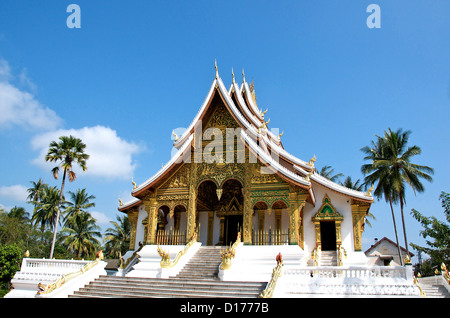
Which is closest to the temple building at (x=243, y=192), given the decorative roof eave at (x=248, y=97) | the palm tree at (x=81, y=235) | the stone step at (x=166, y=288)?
the stone step at (x=166, y=288)

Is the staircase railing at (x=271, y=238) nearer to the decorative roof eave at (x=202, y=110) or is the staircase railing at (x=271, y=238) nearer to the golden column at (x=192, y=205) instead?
the golden column at (x=192, y=205)

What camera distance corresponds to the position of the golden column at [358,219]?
46.7 feet

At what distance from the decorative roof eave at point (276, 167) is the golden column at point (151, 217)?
15.3 feet

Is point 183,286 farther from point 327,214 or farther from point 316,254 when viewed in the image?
point 327,214

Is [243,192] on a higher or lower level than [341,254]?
higher

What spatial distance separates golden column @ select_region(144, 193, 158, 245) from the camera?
14195mm

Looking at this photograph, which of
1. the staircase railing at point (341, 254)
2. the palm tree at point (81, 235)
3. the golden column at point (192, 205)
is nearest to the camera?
the staircase railing at point (341, 254)

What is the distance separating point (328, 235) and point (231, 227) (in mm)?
4431

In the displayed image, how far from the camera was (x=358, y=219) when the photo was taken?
14.5m

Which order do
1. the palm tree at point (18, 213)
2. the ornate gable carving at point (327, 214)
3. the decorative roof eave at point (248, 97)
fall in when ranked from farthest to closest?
the palm tree at point (18, 213)
the decorative roof eave at point (248, 97)
the ornate gable carving at point (327, 214)

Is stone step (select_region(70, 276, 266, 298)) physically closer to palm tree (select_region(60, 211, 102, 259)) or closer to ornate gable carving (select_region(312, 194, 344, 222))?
ornate gable carving (select_region(312, 194, 344, 222))

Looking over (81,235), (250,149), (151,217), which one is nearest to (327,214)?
(250,149)

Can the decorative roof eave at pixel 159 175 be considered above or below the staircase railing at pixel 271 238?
above
